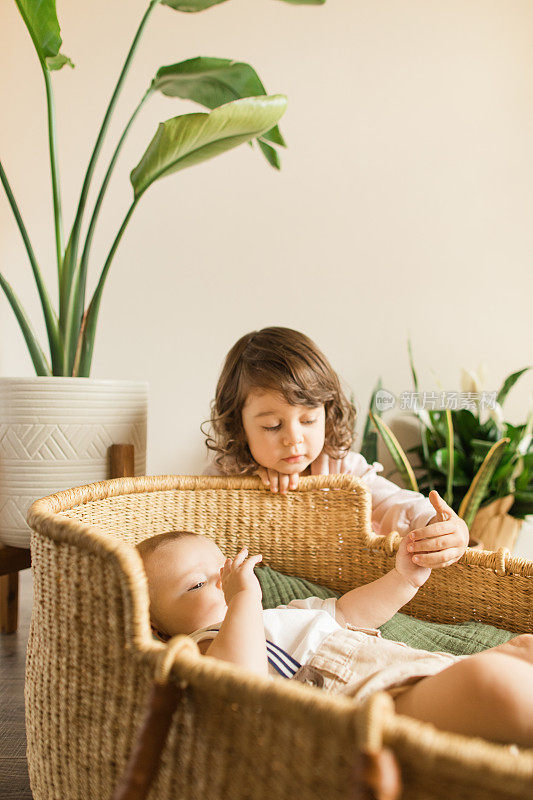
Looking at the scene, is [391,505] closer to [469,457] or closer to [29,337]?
[469,457]

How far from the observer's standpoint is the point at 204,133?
1.05m

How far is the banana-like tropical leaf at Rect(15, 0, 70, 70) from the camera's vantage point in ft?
3.44

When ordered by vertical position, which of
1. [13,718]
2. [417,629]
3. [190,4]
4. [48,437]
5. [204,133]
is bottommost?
[13,718]

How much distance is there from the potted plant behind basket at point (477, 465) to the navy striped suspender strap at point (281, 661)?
836mm

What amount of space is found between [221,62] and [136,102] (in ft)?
2.41

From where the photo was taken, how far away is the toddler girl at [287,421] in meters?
1.13

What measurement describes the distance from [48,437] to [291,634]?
581 mm

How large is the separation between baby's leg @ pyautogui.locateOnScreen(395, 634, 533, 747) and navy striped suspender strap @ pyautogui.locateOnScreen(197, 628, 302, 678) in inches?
8.3

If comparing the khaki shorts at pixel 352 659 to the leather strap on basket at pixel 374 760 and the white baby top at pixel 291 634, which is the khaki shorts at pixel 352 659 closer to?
the white baby top at pixel 291 634

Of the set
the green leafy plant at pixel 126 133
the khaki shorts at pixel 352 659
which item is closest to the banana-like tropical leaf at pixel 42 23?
the green leafy plant at pixel 126 133

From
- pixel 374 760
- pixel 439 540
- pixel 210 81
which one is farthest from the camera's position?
pixel 210 81

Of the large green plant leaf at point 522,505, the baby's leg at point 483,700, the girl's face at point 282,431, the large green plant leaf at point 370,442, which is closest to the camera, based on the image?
the baby's leg at point 483,700

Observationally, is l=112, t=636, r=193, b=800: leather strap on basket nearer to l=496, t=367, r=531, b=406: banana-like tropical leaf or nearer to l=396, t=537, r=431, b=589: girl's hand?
l=396, t=537, r=431, b=589: girl's hand

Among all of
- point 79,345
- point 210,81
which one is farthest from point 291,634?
point 210,81
